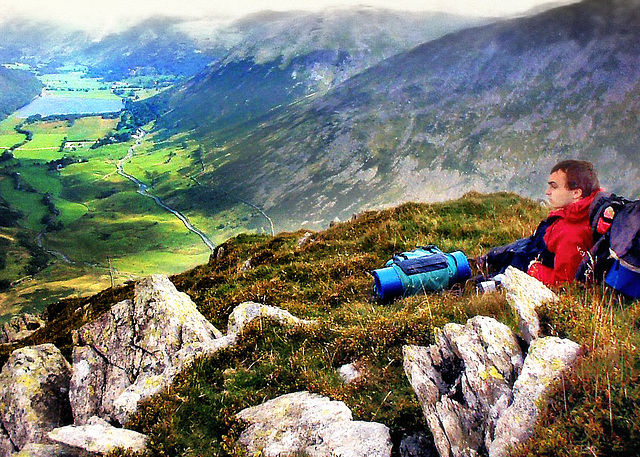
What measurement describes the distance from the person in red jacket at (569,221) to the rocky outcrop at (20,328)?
28460 millimetres

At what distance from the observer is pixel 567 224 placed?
11.0 meters

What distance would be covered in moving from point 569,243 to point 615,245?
5.80 feet

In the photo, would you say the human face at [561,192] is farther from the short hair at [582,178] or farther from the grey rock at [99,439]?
the grey rock at [99,439]

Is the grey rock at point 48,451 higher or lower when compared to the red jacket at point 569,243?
lower

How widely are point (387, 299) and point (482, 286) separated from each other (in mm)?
2569

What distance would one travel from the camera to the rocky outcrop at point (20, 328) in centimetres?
2800

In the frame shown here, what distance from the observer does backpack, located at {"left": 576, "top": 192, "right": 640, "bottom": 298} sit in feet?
28.0

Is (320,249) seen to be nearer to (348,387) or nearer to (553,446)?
(348,387)

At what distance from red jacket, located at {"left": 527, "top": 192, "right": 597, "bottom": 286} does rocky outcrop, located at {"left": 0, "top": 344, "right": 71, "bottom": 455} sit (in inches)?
442

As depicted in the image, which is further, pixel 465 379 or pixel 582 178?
pixel 582 178

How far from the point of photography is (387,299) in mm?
12773

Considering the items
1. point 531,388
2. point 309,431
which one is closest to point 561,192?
point 531,388

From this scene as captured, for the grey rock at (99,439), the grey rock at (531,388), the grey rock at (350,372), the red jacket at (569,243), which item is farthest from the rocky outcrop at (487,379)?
the grey rock at (99,439)

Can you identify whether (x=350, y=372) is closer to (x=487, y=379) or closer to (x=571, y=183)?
(x=487, y=379)
